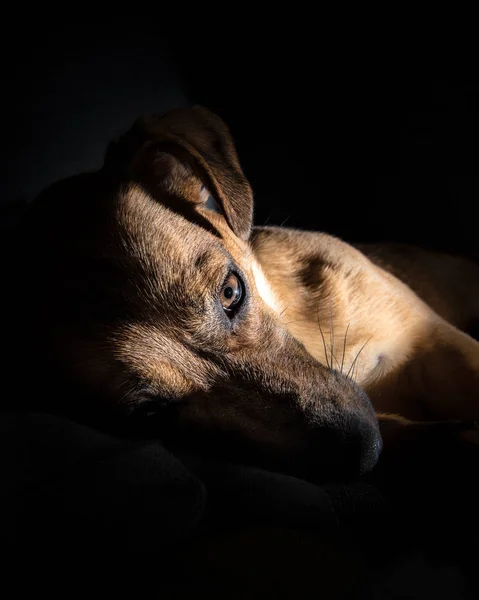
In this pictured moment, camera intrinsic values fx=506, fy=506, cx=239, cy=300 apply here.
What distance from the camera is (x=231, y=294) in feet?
5.02

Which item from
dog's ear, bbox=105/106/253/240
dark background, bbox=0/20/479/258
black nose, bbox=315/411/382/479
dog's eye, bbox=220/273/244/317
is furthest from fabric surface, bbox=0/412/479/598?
dark background, bbox=0/20/479/258

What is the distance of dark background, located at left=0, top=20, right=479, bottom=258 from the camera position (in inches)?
91.0

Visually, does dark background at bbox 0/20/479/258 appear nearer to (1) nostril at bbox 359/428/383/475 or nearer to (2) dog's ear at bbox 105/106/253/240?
(2) dog's ear at bbox 105/106/253/240

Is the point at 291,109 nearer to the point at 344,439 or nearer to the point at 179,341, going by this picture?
the point at 179,341

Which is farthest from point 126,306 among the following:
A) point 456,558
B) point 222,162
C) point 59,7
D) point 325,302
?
point 59,7

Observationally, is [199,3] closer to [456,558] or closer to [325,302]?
[325,302]

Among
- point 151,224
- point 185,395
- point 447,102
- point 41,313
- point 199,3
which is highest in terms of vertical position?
point 199,3

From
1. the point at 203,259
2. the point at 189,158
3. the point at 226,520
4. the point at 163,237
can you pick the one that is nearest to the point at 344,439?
the point at 226,520

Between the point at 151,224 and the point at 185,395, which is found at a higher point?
the point at 151,224

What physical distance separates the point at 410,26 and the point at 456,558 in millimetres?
2086

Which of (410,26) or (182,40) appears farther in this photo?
(182,40)

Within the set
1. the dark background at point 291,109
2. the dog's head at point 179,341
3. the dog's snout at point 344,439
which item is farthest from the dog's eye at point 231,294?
the dark background at point 291,109

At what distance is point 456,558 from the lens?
1181 millimetres

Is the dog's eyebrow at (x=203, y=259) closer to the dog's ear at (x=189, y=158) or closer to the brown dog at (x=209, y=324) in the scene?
the brown dog at (x=209, y=324)
